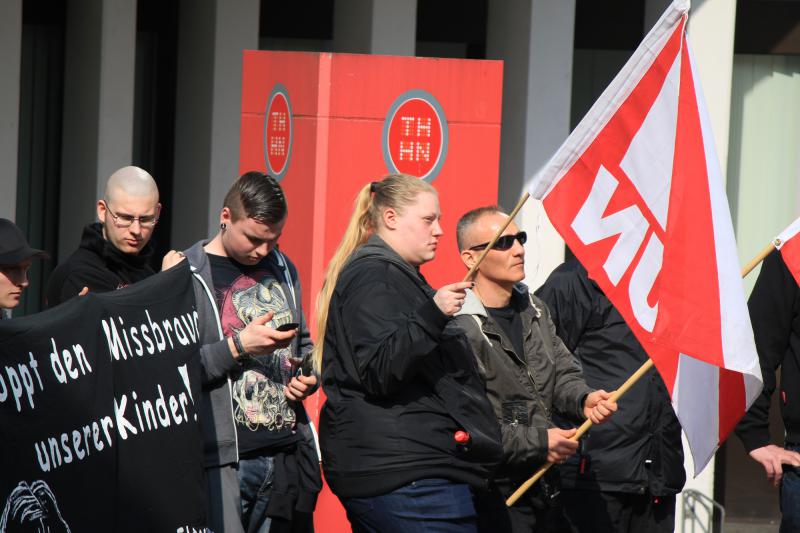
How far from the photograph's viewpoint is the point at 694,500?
8844 millimetres

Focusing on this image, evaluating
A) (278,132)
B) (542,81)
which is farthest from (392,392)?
(542,81)

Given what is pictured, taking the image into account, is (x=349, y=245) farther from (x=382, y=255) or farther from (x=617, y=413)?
(x=617, y=413)

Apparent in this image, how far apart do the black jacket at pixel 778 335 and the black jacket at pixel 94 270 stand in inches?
89.9

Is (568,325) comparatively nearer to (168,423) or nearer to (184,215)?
(168,423)

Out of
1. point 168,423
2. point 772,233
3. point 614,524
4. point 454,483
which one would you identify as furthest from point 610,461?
point 772,233

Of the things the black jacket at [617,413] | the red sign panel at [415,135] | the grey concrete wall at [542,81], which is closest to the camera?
the black jacket at [617,413]

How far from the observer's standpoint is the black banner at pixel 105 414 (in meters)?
3.72

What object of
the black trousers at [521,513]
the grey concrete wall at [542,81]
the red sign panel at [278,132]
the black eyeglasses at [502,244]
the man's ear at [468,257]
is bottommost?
the black trousers at [521,513]

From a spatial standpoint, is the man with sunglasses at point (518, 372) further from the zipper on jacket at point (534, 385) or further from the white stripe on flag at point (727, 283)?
the white stripe on flag at point (727, 283)

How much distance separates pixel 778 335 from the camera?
5238 mm

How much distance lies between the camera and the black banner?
12.2ft

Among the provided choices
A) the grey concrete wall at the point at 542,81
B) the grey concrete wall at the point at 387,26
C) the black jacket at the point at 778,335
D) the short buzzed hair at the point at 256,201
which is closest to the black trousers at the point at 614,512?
the black jacket at the point at 778,335

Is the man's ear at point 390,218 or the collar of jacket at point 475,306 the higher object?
the man's ear at point 390,218

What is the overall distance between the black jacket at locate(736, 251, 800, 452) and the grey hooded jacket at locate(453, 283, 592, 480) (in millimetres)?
732
